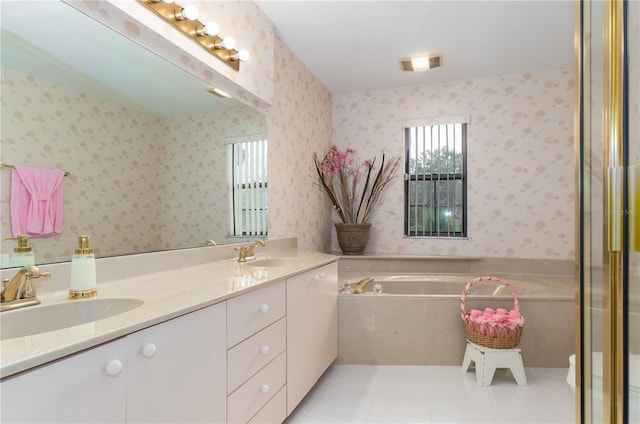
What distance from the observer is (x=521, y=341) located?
267 cm

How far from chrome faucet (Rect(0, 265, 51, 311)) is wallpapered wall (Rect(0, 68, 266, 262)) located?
17 centimetres

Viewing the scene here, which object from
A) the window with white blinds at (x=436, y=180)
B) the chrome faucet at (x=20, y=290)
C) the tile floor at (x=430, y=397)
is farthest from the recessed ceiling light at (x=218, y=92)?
the window with white blinds at (x=436, y=180)

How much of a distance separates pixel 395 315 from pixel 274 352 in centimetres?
130

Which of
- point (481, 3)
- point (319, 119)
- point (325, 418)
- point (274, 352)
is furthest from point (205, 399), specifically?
point (319, 119)

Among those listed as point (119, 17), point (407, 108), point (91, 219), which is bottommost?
point (91, 219)

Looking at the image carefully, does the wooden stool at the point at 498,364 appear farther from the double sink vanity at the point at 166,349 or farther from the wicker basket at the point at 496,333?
the double sink vanity at the point at 166,349

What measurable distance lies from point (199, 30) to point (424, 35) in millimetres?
1776

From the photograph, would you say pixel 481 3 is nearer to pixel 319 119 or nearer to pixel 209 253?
pixel 319 119

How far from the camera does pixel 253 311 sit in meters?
1.47

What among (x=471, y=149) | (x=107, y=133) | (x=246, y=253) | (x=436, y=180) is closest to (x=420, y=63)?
(x=471, y=149)

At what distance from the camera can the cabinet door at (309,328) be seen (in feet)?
6.09

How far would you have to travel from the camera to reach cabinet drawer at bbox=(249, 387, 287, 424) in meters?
1.53

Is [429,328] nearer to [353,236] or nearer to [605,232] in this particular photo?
[353,236]

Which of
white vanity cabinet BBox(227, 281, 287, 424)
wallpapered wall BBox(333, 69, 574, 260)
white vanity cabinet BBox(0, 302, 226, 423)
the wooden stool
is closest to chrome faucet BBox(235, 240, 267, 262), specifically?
white vanity cabinet BBox(227, 281, 287, 424)
